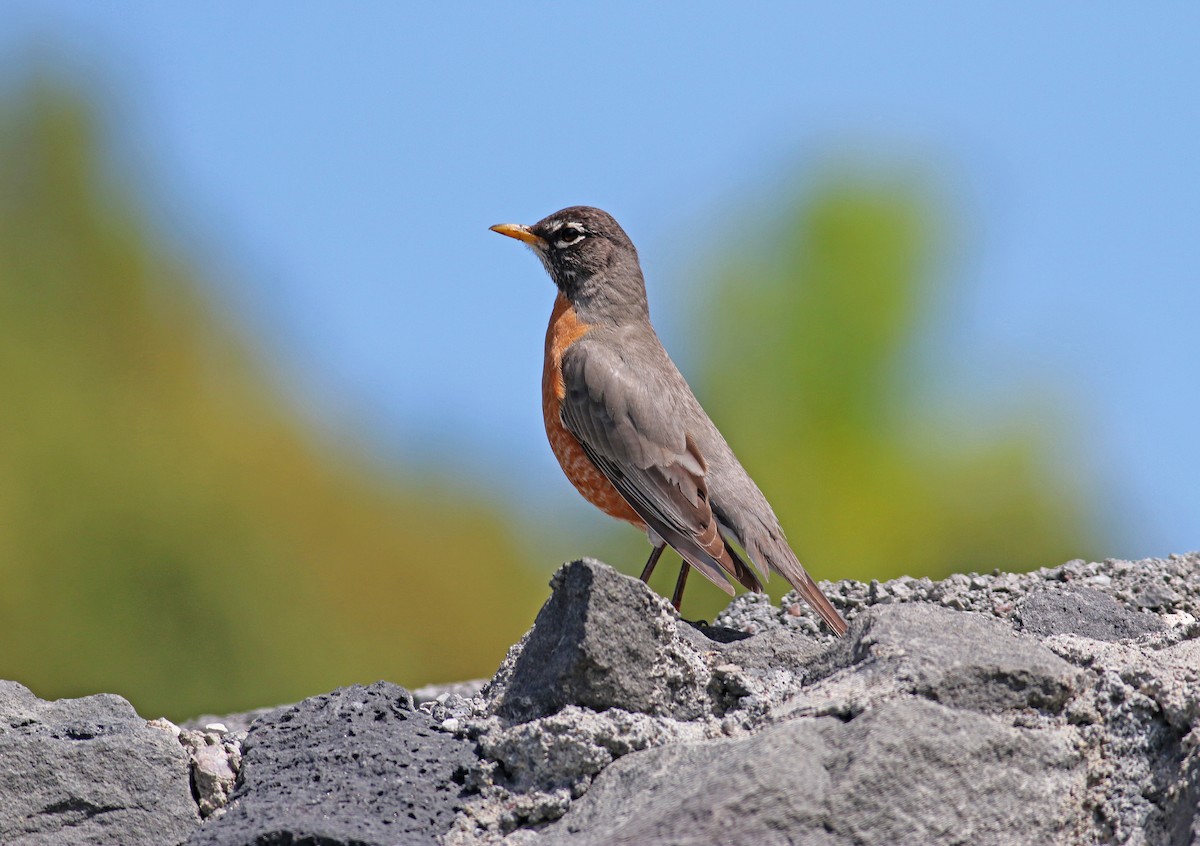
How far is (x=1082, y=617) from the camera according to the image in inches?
223

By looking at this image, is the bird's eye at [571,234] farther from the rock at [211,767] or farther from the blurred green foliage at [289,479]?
the blurred green foliage at [289,479]

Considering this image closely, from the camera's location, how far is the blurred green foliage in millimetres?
17828

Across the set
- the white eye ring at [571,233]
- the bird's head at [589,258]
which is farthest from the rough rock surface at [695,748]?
the white eye ring at [571,233]

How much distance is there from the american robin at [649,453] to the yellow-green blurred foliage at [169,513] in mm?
10297

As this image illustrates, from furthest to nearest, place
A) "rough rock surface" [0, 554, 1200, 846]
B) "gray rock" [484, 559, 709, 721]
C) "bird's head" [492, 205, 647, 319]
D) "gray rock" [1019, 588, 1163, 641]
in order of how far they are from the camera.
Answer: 1. "bird's head" [492, 205, 647, 319]
2. "gray rock" [1019, 588, 1163, 641]
3. "gray rock" [484, 559, 709, 721]
4. "rough rock surface" [0, 554, 1200, 846]

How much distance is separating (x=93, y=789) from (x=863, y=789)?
2.65m

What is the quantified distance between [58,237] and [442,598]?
8.88 meters

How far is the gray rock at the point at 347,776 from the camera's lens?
3.91 m

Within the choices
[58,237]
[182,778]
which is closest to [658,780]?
[182,778]

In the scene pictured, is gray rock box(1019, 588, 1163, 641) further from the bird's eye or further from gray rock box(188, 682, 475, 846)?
the bird's eye

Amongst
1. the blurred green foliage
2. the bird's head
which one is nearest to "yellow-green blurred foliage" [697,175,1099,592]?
the blurred green foliage

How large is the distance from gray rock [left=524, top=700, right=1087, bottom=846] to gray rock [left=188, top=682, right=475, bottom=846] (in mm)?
464

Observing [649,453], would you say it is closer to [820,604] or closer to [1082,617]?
[820,604]

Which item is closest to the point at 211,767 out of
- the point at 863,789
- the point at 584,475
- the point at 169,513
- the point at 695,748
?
the point at 695,748
